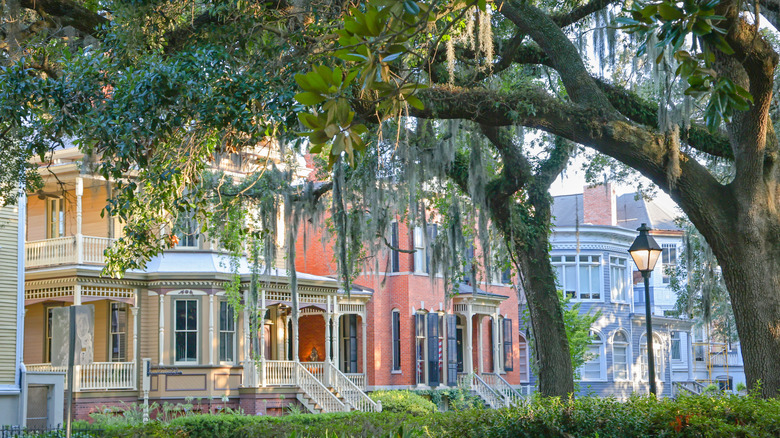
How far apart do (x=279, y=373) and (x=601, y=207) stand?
72.4 ft

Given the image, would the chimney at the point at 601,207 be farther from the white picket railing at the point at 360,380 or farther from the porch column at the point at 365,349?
the white picket railing at the point at 360,380

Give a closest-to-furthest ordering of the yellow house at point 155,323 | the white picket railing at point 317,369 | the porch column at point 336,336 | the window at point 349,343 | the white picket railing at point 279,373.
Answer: the yellow house at point 155,323, the white picket railing at point 279,373, the white picket railing at point 317,369, the porch column at point 336,336, the window at point 349,343

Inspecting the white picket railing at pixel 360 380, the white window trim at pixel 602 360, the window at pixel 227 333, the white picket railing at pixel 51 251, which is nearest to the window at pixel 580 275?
the white window trim at pixel 602 360

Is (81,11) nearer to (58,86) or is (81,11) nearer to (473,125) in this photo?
(58,86)

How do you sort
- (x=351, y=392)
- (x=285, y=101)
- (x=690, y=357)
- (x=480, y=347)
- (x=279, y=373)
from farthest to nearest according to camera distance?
(x=690, y=357), (x=480, y=347), (x=351, y=392), (x=279, y=373), (x=285, y=101)

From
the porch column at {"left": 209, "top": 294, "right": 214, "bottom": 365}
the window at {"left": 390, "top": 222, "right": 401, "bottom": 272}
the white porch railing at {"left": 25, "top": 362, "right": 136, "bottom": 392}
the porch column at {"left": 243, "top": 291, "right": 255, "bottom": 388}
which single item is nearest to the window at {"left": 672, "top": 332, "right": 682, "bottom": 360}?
the window at {"left": 390, "top": 222, "right": 401, "bottom": 272}

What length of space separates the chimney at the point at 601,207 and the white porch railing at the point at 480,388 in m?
13.8

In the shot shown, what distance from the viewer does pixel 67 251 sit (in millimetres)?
25297

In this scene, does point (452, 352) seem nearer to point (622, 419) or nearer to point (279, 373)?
point (279, 373)

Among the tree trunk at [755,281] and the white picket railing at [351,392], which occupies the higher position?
the tree trunk at [755,281]

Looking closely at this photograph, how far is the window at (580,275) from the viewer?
3862cm

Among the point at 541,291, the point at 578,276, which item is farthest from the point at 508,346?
the point at 541,291

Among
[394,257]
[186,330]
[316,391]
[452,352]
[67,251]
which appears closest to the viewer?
[67,251]

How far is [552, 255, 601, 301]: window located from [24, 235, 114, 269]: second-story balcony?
20.5m
